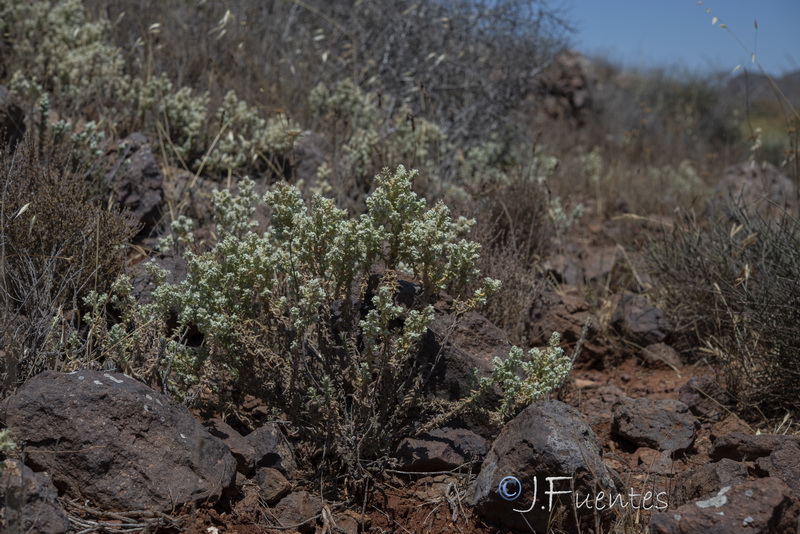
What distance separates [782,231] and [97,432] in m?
3.42

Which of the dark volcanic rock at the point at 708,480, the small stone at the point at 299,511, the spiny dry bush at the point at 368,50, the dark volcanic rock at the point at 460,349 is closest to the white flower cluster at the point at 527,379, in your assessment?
the dark volcanic rock at the point at 460,349

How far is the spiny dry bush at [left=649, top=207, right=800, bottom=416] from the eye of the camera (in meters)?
3.21

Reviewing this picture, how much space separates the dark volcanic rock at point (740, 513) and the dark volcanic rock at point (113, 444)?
1.36 m

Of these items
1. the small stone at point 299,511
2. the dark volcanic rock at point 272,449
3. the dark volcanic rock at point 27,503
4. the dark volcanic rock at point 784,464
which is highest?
the dark volcanic rock at point 784,464

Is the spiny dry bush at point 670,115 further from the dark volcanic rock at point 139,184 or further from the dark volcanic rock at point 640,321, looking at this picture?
the dark volcanic rock at point 139,184

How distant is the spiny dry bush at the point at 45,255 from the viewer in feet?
8.08

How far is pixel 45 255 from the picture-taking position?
9.30 feet

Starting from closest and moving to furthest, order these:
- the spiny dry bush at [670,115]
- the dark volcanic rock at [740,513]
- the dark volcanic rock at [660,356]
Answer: the dark volcanic rock at [740,513]
the dark volcanic rock at [660,356]
the spiny dry bush at [670,115]

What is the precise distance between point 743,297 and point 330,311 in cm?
209

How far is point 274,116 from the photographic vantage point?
16.0 feet

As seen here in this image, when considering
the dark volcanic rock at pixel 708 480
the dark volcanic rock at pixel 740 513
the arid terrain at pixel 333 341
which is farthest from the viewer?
the dark volcanic rock at pixel 708 480

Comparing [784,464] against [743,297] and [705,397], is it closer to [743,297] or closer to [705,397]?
[705,397]

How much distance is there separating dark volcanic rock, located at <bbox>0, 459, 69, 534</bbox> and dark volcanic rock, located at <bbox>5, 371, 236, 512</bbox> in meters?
0.15

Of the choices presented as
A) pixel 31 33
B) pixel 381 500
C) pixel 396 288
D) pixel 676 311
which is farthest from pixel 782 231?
pixel 31 33
